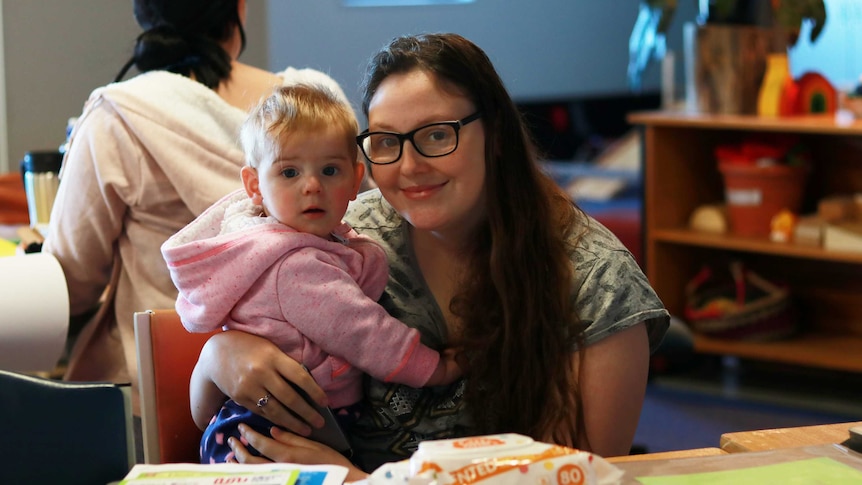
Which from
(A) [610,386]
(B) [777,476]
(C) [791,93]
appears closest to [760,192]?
(C) [791,93]

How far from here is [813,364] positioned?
3.54 m

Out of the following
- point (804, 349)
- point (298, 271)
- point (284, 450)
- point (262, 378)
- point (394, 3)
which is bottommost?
point (804, 349)

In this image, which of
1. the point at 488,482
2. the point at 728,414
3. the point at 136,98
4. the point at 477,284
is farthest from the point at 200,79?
the point at 728,414

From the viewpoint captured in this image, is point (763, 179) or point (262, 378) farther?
point (763, 179)

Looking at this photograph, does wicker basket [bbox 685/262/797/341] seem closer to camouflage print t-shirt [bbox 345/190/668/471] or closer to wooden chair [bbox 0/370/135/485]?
camouflage print t-shirt [bbox 345/190/668/471]

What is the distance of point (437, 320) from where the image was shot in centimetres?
160

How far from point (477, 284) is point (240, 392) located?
0.38 metres

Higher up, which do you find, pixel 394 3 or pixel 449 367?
pixel 394 3

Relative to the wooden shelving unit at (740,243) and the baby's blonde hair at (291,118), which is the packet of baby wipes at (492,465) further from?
the wooden shelving unit at (740,243)

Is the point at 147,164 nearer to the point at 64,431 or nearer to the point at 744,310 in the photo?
the point at 64,431

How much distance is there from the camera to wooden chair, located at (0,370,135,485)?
128cm

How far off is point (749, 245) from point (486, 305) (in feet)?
7.47

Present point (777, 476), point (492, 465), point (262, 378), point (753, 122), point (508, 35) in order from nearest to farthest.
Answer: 1. point (492, 465)
2. point (777, 476)
3. point (262, 378)
4. point (753, 122)
5. point (508, 35)

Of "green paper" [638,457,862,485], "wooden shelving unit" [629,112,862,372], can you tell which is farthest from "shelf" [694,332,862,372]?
"green paper" [638,457,862,485]
